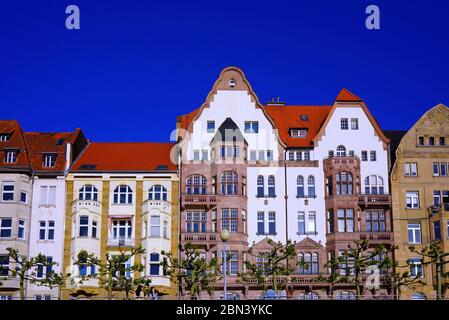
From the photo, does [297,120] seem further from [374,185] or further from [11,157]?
[11,157]

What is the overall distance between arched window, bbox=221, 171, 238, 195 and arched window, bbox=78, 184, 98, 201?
10.1m

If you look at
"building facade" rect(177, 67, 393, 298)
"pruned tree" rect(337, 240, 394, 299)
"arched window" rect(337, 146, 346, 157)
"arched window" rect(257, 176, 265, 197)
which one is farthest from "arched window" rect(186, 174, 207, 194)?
"pruned tree" rect(337, 240, 394, 299)

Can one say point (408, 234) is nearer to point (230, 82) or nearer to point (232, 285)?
point (232, 285)

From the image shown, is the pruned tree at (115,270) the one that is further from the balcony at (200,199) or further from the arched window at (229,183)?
the arched window at (229,183)

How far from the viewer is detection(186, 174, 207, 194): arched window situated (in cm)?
6044

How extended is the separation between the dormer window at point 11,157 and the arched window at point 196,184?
14.0 metres

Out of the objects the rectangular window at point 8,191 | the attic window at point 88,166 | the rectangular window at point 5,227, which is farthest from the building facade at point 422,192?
the rectangular window at point 8,191

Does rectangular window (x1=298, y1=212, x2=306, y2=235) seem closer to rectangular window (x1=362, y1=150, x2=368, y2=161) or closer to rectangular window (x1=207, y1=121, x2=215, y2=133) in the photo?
rectangular window (x1=362, y1=150, x2=368, y2=161)

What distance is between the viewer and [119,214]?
59.6 m

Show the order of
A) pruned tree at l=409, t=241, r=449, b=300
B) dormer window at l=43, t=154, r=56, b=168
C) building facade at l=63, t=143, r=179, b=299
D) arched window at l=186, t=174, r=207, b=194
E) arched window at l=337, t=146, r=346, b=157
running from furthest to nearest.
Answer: arched window at l=337, t=146, r=346, b=157 < dormer window at l=43, t=154, r=56, b=168 < arched window at l=186, t=174, r=207, b=194 < building facade at l=63, t=143, r=179, b=299 < pruned tree at l=409, t=241, r=449, b=300

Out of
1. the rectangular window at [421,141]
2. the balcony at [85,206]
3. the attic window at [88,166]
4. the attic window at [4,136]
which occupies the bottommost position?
the balcony at [85,206]

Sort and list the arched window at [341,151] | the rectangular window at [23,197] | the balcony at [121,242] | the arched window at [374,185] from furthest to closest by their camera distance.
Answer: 1. the arched window at [341,151]
2. the arched window at [374,185]
3. the rectangular window at [23,197]
4. the balcony at [121,242]

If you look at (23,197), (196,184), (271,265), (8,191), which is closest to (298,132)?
(196,184)

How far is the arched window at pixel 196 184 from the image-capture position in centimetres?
6044
